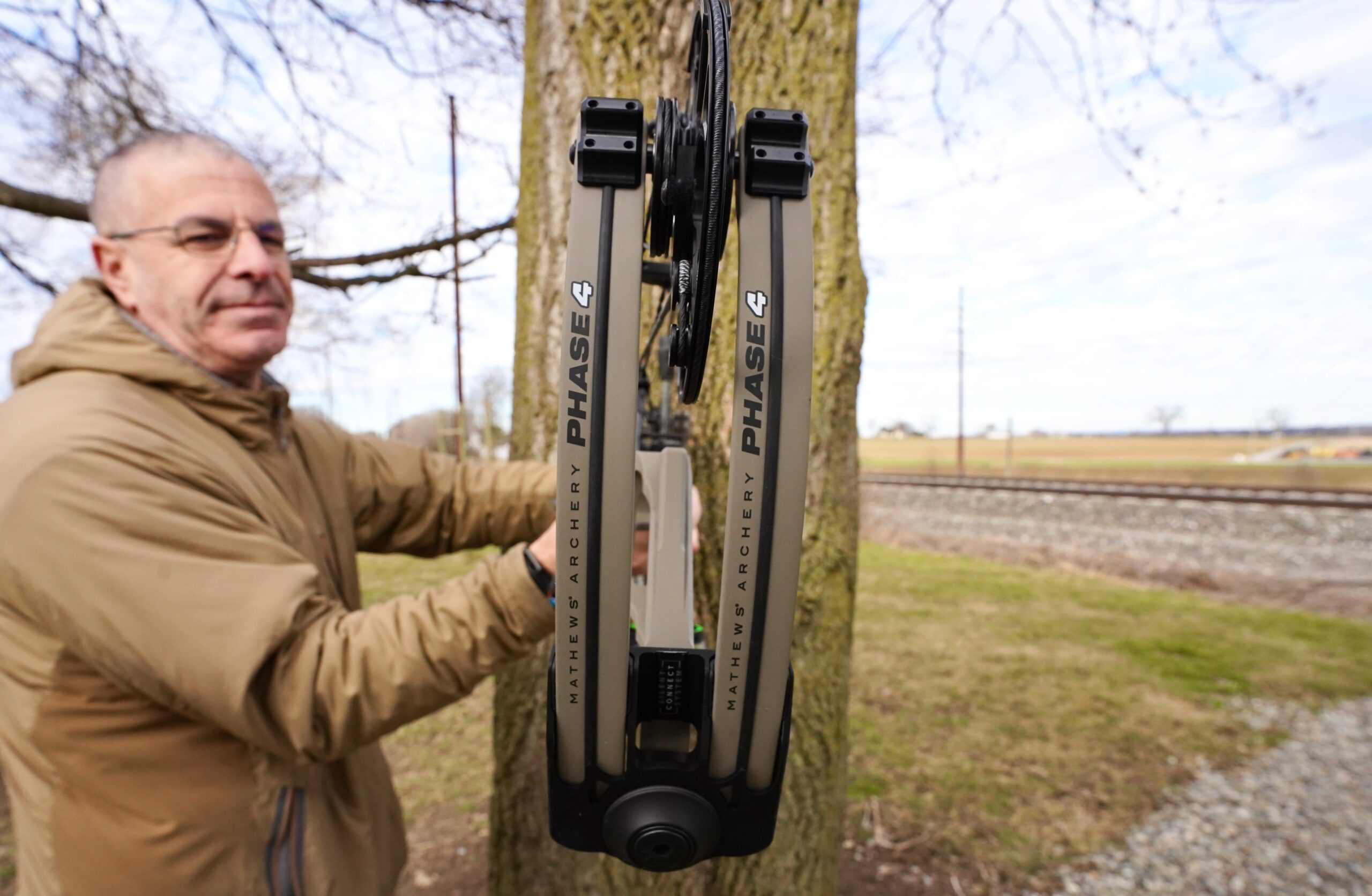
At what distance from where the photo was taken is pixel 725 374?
191 cm

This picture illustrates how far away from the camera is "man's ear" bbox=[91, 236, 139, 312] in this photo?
170 cm

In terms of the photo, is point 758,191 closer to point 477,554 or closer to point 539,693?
point 539,693

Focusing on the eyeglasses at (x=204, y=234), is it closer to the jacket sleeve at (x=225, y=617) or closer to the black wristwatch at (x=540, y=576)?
the jacket sleeve at (x=225, y=617)

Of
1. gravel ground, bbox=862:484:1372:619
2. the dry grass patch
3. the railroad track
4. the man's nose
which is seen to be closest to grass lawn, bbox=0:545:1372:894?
the dry grass patch

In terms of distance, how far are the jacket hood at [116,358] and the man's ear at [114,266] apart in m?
0.03

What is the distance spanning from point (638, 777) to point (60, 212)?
12.8 ft

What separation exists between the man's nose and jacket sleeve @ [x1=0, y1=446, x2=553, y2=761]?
585 mm

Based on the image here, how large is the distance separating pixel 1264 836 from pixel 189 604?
16.2 feet

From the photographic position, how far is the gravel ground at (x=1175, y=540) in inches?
332

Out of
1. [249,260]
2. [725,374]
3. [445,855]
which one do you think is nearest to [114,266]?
[249,260]

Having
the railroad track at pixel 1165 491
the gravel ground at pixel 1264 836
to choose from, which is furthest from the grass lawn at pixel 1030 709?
the railroad track at pixel 1165 491

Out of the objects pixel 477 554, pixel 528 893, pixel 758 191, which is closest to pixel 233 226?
pixel 758 191

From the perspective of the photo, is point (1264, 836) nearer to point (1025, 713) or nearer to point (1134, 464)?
point (1025, 713)

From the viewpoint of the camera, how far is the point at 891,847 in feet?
12.2
